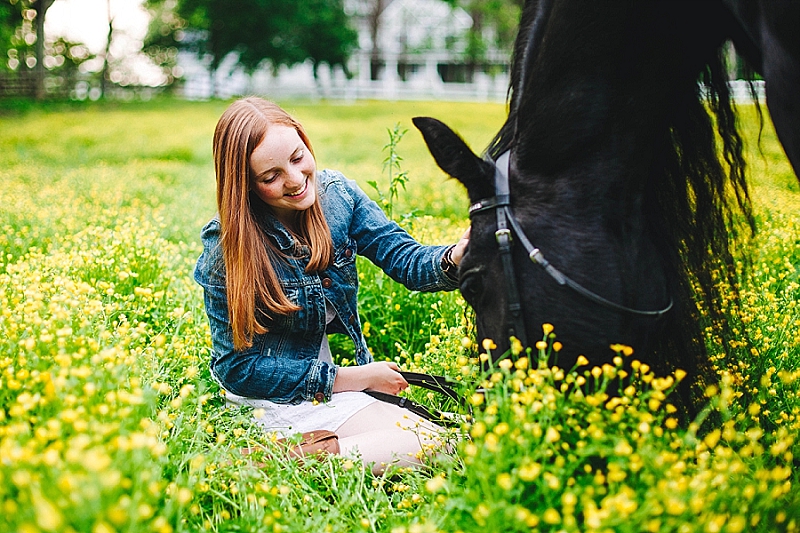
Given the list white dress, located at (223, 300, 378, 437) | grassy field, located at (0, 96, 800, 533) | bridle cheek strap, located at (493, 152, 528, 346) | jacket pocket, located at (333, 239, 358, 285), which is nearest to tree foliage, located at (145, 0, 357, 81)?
grassy field, located at (0, 96, 800, 533)

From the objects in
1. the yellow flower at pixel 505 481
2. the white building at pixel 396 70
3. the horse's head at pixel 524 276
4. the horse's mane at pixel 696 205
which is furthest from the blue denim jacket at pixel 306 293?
the white building at pixel 396 70

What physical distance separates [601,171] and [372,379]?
1.44 m

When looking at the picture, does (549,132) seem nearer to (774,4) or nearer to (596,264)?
(596,264)

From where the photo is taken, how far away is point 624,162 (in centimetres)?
251

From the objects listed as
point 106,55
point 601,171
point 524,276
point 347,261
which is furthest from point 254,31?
point 524,276

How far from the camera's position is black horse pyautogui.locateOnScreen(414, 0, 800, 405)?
93.4 inches

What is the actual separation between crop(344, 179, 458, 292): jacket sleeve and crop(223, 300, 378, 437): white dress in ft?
2.00

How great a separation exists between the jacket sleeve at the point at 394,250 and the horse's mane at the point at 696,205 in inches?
29.8

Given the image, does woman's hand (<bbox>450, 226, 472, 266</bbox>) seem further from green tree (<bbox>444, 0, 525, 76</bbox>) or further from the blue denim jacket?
green tree (<bbox>444, 0, 525, 76</bbox>)

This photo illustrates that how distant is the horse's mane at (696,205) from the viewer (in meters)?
2.71

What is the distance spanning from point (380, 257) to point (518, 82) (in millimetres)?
1218

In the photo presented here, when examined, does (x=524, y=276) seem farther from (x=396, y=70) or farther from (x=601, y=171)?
(x=396, y=70)

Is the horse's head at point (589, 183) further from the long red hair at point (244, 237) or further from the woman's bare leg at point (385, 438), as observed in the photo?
the long red hair at point (244, 237)

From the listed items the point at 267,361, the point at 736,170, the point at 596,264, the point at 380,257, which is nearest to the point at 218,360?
the point at 267,361
